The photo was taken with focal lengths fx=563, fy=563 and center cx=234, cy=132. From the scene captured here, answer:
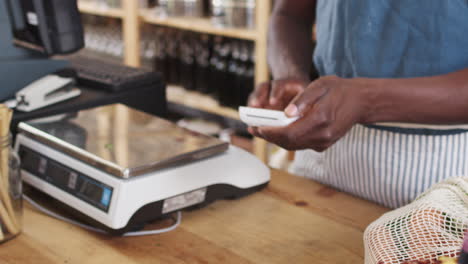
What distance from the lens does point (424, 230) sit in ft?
2.31

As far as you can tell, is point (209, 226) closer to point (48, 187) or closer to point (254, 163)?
point (254, 163)

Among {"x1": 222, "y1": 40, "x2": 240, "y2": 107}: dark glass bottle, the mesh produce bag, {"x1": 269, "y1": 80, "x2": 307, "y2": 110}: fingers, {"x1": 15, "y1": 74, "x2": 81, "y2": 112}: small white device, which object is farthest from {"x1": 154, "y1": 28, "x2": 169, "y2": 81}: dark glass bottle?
the mesh produce bag

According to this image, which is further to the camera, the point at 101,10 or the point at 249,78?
the point at 101,10

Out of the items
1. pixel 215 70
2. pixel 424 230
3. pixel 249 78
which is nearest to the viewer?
pixel 424 230

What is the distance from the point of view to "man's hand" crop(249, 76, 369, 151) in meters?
0.85

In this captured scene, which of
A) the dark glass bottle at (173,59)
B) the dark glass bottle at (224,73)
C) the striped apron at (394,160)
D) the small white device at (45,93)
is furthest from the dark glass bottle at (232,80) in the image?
the striped apron at (394,160)

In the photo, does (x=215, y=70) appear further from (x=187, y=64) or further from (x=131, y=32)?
(x=131, y=32)

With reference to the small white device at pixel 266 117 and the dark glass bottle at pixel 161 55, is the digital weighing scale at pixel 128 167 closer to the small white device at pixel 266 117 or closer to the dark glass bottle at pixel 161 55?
the small white device at pixel 266 117

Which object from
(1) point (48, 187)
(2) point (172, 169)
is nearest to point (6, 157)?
(1) point (48, 187)

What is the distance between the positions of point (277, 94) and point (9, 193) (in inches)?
20.2

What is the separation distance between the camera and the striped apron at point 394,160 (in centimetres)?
109

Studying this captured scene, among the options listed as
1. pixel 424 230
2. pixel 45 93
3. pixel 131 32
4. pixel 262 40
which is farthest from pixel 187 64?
pixel 424 230

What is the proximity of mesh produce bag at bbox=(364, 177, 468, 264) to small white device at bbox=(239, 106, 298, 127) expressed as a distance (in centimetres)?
20

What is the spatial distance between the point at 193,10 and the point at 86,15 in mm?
1101
